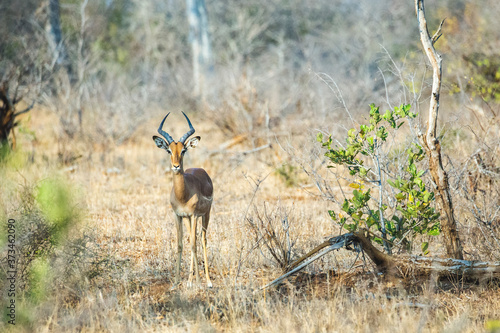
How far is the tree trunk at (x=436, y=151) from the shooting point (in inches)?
210

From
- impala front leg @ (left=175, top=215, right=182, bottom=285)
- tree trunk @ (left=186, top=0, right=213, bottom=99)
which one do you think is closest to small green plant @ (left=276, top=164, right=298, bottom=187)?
impala front leg @ (left=175, top=215, right=182, bottom=285)

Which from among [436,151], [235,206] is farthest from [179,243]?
[235,206]

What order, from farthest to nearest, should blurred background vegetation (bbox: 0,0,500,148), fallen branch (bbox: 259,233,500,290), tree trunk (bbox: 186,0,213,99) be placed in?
1. tree trunk (bbox: 186,0,213,99)
2. blurred background vegetation (bbox: 0,0,500,148)
3. fallen branch (bbox: 259,233,500,290)

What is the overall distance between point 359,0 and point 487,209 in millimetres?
26022

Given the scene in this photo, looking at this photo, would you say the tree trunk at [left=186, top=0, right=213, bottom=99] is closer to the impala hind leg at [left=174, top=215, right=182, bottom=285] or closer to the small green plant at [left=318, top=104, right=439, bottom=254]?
the impala hind leg at [left=174, top=215, right=182, bottom=285]

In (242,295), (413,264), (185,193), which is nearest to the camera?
(242,295)

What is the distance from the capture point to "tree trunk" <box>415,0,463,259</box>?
5.32 m

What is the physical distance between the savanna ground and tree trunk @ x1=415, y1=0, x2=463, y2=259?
267 millimetres

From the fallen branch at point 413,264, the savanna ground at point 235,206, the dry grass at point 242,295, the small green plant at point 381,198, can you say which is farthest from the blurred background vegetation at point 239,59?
the dry grass at point 242,295

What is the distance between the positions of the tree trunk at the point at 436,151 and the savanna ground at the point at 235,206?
0.27m

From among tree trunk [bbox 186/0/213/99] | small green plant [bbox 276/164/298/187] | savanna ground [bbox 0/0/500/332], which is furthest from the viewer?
tree trunk [bbox 186/0/213/99]

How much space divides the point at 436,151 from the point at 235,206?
14.8 feet

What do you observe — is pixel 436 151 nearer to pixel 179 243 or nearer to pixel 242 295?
pixel 242 295

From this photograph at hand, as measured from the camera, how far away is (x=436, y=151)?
5.33m
